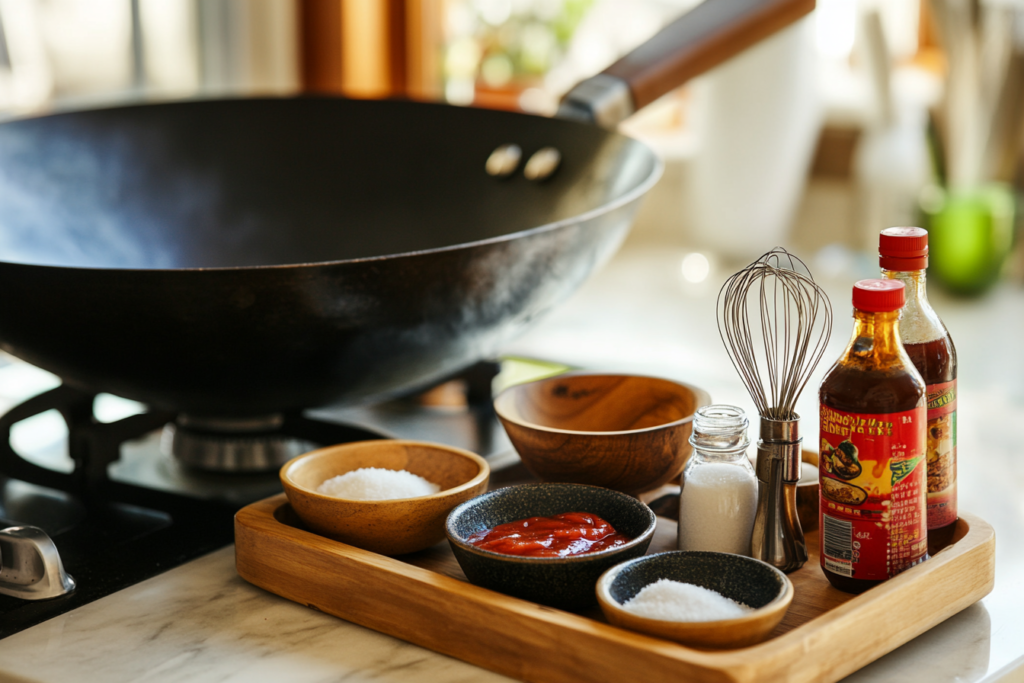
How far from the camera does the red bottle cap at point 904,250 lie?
54 cm

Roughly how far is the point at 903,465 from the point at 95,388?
458 millimetres

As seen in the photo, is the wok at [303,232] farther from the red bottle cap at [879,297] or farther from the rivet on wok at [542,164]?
the red bottle cap at [879,297]

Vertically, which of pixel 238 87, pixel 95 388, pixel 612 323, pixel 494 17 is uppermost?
pixel 494 17

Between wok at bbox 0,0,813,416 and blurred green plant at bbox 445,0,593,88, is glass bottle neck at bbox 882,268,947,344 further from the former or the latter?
blurred green plant at bbox 445,0,593,88

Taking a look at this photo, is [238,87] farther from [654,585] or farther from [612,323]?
[654,585]

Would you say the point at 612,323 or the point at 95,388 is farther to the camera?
the point at 612,323

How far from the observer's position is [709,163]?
6.20 ft

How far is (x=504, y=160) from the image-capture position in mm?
975

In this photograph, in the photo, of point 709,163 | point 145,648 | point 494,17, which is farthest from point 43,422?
point 494,17

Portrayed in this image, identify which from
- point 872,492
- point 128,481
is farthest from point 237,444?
point 872,492

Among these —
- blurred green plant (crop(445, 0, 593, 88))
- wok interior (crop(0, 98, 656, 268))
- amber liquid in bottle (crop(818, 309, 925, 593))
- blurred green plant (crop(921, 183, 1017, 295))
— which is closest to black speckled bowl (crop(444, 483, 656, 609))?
amber liquid in bottle (crop(818, 309, 925, 593))

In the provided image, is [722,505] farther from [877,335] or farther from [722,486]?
[877,335]

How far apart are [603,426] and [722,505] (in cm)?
14

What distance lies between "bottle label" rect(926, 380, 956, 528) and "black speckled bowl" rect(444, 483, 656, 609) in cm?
15
